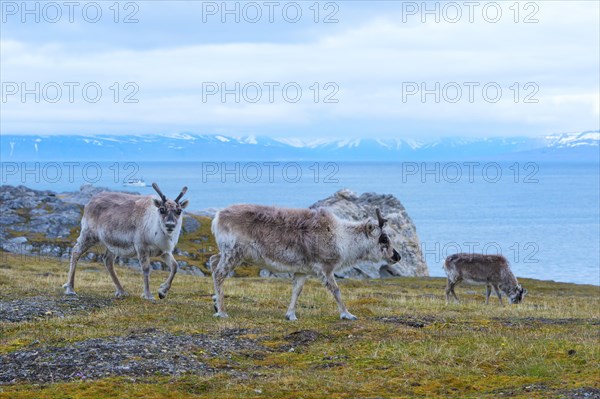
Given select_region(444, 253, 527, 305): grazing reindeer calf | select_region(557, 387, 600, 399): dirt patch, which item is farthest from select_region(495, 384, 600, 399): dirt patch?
select_region(444, 253, 527, 305): grazing reindeer calf

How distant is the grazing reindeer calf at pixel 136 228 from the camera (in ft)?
74.8

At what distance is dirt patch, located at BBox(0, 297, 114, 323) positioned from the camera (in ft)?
62.4

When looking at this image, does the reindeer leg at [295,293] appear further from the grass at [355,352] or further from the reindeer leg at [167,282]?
the reindeer leg at [167,282]

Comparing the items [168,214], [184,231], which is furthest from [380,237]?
[184,231]

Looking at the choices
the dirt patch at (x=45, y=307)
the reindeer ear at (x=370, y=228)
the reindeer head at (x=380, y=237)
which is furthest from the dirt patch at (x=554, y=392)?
the dirt patch at (x=45, y=307)

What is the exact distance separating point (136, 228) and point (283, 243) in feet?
16.9

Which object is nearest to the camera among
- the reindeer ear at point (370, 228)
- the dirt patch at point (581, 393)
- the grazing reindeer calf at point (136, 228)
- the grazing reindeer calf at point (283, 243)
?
the dirt patch at point (581, 393)

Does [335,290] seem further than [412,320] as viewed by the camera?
Yes

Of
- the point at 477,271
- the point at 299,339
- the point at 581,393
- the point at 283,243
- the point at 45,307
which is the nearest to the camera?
the point at 581,393

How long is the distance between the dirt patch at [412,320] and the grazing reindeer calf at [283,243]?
3.52ft

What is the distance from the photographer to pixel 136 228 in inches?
915

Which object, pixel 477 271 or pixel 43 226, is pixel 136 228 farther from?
pixel 43 226

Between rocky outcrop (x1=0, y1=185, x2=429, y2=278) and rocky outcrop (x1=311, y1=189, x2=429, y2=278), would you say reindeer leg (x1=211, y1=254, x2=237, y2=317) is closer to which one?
rocky outcrop (x1=0, y1=185, x2=429, y2=278)

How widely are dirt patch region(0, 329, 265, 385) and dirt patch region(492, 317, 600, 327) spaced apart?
8.73m
